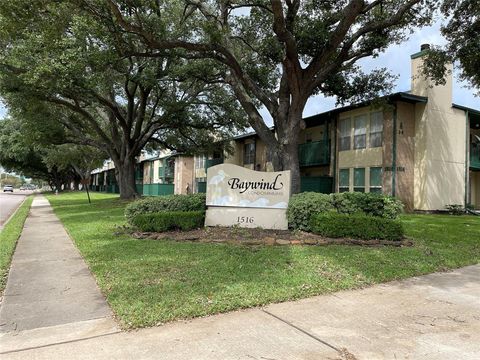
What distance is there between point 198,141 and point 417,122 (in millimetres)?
15621

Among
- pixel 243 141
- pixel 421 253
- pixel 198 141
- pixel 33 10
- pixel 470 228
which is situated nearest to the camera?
pixel 421 253

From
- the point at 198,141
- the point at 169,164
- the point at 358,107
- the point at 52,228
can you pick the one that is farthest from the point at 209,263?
the point at 169,164

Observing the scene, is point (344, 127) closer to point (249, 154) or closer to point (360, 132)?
point (360, 132)

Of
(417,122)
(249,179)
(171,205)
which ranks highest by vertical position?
(417,122)

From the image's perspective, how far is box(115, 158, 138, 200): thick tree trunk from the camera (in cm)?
2825

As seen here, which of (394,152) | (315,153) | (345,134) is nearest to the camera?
(394,152)

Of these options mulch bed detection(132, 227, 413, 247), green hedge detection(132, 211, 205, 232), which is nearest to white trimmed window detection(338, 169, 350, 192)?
mulch bed detection(132, 227, 413, 247)

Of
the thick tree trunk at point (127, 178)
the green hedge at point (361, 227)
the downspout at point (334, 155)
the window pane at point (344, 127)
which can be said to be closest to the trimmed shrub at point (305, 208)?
the green hedge at point (361, 227)

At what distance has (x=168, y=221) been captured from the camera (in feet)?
36.6

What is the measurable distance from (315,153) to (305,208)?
49.3 feet

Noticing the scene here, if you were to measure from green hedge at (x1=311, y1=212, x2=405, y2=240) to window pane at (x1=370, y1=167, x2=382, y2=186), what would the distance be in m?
11.3

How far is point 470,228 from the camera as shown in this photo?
13.8 metres

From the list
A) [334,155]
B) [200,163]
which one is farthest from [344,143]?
[200,163]

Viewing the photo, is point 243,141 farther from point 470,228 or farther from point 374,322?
point 374,322
